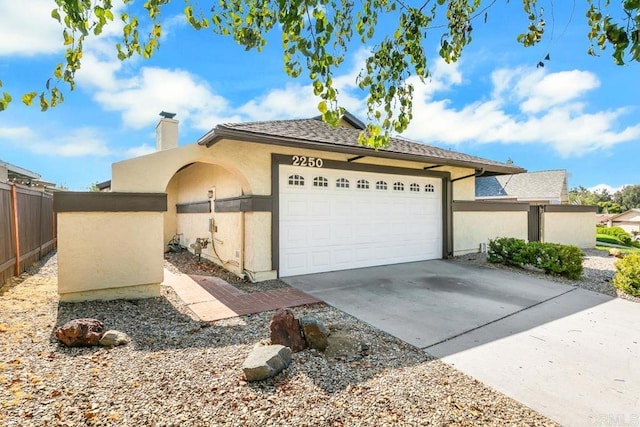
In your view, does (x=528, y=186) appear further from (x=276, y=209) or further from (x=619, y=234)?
(x=276, y=209)

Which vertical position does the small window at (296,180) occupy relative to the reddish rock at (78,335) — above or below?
above

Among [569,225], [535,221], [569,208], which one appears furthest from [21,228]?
[569,225]

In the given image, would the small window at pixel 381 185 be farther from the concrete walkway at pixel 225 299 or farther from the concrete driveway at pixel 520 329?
the concrete walkway at pixel 225 299

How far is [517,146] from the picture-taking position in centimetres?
5150

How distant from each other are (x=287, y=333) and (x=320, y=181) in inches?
193

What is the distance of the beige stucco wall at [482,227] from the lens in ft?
34.9

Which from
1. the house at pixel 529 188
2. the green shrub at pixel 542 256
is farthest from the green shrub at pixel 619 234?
the green shrub at pixel 542 256

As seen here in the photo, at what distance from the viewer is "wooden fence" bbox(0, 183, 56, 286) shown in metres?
6.52

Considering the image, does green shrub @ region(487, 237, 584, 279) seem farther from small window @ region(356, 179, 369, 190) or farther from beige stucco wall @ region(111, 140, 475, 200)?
small window @ region(356, 179, 369, 190)

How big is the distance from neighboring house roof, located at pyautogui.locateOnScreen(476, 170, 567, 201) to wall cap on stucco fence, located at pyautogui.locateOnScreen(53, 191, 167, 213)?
24448 mm

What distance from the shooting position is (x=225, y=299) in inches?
227

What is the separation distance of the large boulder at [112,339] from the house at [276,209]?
75.9 inches

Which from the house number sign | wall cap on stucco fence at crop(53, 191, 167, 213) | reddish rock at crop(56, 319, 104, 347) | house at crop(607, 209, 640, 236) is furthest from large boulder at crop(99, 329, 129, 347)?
house at crop(607, 209, 640, 236)

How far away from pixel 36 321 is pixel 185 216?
795 cm
